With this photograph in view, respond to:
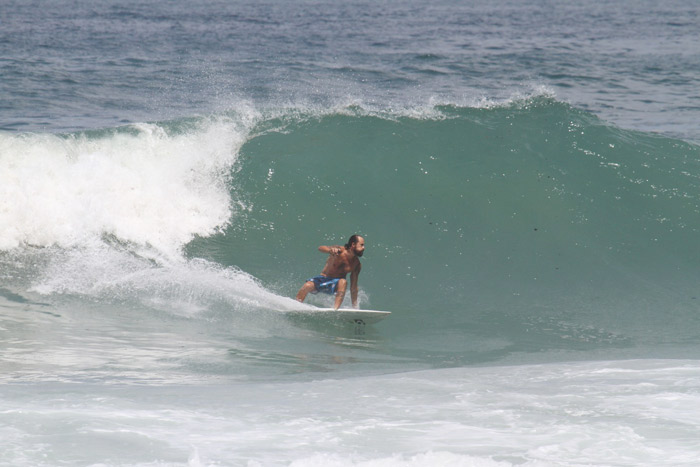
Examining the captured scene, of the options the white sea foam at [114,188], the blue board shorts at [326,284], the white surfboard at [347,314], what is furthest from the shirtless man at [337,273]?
the white sea foam at [114,188]

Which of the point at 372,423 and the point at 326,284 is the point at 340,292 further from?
the point at 372,423

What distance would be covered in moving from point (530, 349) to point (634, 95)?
46.1 ft

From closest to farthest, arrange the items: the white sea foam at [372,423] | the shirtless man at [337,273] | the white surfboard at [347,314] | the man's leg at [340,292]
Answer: the white sea foam at [372,423] → the white surfboard at [347,314] → the man's leg at [340,292] → the shirtless man at [337,273]

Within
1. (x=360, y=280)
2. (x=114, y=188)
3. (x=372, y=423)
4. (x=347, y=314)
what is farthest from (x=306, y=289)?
(x=114, y=188)

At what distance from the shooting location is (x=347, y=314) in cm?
789

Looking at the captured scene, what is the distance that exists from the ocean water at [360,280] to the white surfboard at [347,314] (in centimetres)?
9

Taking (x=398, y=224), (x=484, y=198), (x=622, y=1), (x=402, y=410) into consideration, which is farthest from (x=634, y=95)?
(x=622, y=1)

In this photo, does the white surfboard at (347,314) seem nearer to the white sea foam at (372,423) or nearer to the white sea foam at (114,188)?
the white sea foam at (372,423)

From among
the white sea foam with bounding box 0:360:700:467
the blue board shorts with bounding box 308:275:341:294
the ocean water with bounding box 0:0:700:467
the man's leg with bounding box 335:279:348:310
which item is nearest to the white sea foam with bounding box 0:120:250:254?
the ocean water with bounding box 0:0:700:467

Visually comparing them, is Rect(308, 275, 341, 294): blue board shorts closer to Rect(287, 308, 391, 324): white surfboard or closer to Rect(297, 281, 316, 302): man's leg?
Rect(297, 281, 316, 302): man's leg

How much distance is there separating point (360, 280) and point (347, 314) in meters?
1.85

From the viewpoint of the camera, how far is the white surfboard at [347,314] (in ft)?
25.8

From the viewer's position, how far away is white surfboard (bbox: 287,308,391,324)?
787cm

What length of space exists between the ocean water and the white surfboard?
3.7 inches
